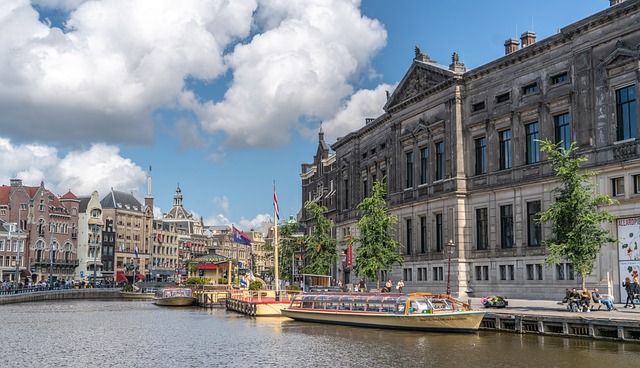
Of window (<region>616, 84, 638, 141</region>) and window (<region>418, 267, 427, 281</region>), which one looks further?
window (<region>418, 267, 427, 281</region>)

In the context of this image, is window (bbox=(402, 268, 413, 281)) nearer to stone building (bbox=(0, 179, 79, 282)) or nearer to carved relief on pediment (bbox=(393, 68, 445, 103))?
carved relief on pediment (bbox=(393, 68, 445, 103))

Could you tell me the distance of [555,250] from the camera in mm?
40531

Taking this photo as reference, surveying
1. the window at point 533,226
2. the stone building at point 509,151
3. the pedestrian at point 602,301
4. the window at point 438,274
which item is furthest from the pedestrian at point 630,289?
the window at point 438,274

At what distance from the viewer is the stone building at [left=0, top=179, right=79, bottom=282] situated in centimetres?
13025

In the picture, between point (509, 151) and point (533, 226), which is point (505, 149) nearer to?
point (509, 151)

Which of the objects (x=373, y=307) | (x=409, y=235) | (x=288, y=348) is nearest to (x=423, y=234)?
(x=409, y=235)

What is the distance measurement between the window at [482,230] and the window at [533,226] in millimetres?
5033

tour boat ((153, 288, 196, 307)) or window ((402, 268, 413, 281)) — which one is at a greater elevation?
window ((402, 268, 413, 281))

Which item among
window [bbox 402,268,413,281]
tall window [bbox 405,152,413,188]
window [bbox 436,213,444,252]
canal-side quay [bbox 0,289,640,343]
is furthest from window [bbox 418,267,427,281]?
canal-side quay [bbox 0,289,640,343]

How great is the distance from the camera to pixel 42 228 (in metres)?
135

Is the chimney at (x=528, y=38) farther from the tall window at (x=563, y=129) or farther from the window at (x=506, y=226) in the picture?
the window at (x=506, y=226)

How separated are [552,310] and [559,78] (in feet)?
56.9

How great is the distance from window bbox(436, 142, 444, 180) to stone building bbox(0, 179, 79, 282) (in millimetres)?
83421

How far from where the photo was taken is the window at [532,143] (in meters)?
52.3
